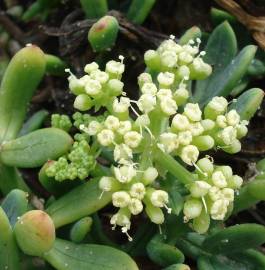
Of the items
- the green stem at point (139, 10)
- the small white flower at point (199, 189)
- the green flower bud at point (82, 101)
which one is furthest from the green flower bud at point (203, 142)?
the green stem at point (139, 10)

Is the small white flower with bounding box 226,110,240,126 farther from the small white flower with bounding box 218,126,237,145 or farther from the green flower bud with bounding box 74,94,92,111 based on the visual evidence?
the green flower bud with bounding box 74,94,92,111

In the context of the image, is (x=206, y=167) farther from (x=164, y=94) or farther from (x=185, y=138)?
(x=164, y=94)

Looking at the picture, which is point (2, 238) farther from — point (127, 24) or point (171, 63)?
point (127, 24)

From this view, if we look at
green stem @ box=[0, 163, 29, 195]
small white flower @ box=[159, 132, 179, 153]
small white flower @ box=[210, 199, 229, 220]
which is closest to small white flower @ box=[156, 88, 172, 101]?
small white flower @ box=[159, 132, 179, 153]

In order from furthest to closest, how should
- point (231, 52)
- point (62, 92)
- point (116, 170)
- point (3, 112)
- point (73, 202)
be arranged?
point (62, 92), point (231, 52), point (3, 112), point (73, 202), point (116, 170)

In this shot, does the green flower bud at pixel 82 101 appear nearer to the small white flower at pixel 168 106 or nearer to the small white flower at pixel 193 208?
the small white flower at pixel 168 106

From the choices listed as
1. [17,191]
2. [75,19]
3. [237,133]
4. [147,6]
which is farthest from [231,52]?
[17,191]

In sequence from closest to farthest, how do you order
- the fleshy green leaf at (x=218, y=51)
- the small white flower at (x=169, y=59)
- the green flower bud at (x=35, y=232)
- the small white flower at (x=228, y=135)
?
1. the green flower bud at (x=35, y=232)
2. the small white flower at (x=228, y=135)
3. the small white flower at (x=169, y=59)
4. the fleshy green leaf at (x=218, y=51)
